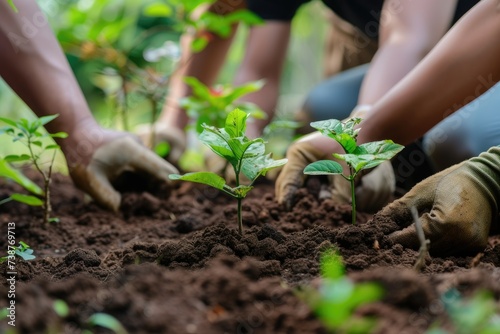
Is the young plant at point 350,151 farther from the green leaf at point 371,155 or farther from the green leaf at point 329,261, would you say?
the green leaf at point 329,261

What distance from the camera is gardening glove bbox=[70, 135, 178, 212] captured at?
186cm

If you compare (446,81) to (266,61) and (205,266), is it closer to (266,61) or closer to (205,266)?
(205,266)

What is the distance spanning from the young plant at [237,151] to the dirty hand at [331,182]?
0.48 m

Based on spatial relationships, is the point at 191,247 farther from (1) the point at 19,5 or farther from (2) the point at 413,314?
(1) the point at 19,5

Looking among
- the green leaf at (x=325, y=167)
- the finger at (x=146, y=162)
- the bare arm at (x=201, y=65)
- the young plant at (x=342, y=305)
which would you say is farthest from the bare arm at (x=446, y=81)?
the bare arm at (x=201, y=65)

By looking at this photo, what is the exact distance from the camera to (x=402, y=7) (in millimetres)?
2029

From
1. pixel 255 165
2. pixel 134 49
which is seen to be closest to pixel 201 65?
pixel 134 49

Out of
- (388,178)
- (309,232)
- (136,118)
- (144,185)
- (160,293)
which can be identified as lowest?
(136,118)

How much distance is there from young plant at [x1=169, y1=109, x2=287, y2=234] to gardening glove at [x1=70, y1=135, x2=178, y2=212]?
2.36ft

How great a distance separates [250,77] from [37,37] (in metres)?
1.21

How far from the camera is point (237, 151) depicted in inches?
47.6

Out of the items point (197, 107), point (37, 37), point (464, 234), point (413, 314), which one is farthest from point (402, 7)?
point (413, 314)

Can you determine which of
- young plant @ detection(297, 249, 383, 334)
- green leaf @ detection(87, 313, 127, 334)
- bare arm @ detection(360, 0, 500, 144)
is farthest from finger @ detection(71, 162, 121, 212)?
young plant @ detection(297, 249, 383, 334)

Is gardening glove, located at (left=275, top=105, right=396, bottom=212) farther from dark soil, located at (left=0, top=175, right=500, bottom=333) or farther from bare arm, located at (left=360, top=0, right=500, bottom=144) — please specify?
bare arm, located at (left=360, top=0, right=500, bottom=144)
